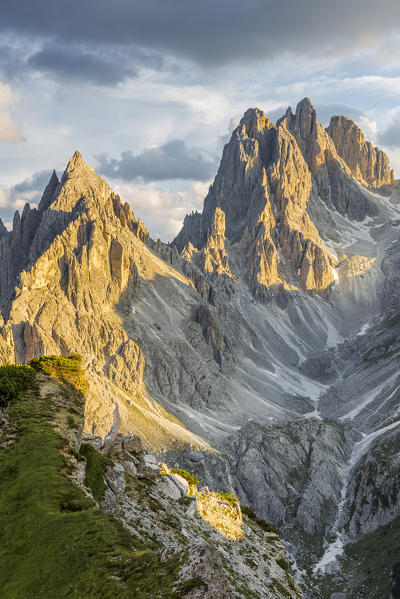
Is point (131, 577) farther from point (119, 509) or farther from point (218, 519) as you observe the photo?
point (218, 519)

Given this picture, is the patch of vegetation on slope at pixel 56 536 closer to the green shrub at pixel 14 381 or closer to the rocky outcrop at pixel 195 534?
the rocky outcrop at pixel 195 534

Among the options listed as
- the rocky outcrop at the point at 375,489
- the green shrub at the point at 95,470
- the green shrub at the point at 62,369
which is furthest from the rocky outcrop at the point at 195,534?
the rocky outcrop at the point at 375,489

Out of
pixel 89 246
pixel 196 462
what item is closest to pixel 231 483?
pixel 196 462

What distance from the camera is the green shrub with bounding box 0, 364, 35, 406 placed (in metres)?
37.8

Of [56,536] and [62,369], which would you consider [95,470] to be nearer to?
[56,536]

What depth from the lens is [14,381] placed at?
38969 mm

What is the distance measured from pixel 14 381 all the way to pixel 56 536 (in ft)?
65.3

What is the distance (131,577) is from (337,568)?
371 ft

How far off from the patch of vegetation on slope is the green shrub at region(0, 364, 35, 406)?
149 inches

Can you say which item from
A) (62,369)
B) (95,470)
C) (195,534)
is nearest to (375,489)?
(195,534)

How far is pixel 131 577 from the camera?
18.0 meters

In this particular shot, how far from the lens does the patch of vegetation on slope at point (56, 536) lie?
18.2m

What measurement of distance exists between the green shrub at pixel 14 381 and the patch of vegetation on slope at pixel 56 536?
149 inches

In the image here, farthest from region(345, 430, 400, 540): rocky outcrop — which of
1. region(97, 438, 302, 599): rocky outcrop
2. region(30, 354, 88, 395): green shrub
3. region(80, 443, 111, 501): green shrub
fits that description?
region(80, 443, 111, 501): green shrub
